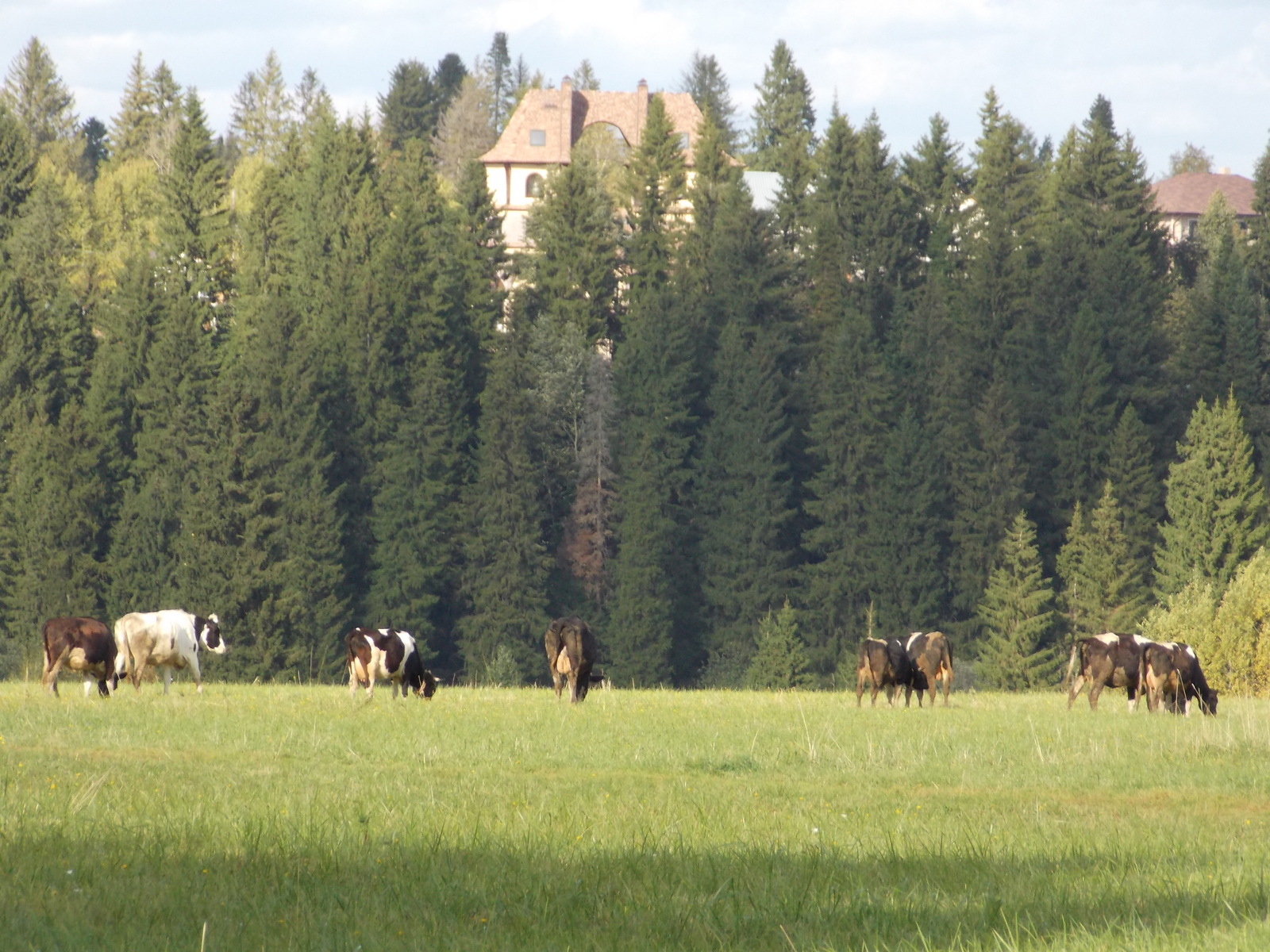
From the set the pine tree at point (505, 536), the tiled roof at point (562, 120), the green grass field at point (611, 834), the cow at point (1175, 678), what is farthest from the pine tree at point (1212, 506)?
the tiled roof at point (562, 120)

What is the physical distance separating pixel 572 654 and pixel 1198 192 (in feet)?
A: 407

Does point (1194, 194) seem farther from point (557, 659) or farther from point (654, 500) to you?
point (557, 659)

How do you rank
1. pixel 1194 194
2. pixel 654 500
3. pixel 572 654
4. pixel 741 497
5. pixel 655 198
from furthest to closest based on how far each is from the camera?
pixel 1194 194 < pixel 655 198 < pixel 741 497 < pixel 654 500 < pixel 572 654

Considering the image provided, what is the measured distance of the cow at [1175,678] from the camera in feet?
86.8

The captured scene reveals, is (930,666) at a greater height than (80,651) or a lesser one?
lesser

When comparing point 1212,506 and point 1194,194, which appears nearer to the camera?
point 1212,506

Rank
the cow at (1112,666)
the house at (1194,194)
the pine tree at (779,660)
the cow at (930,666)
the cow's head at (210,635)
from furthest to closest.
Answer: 1. the house at (1194,194)
2. the pine tree at (779,660)
3. the cow at (930,666)
4. the cow at (1112,666)
5. the cow's head at (210,635)

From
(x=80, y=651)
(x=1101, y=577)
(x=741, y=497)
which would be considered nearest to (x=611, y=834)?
(x=80, y=651)

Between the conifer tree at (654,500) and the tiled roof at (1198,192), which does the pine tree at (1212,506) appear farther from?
the tiled roof at (1198,192)

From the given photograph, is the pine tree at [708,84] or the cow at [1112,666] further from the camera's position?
the pine tree at [708,84]

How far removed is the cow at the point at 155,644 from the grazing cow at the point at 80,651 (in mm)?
1033

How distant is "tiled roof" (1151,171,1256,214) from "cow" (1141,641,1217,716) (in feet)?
377

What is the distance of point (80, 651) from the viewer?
23.6 m

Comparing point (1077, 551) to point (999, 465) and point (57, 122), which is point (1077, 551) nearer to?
point (999, 465)
